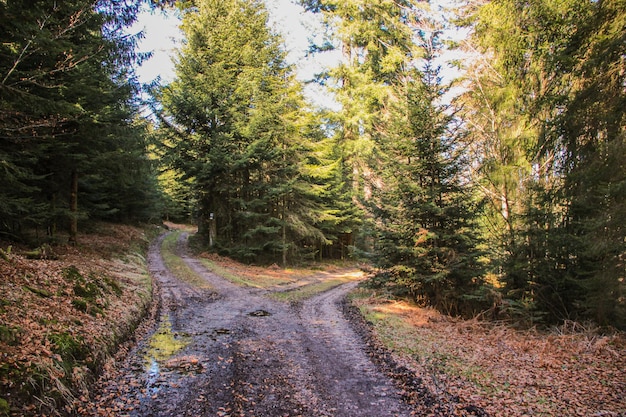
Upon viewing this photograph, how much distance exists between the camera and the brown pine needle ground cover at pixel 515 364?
538 cm

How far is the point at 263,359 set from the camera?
7234mm

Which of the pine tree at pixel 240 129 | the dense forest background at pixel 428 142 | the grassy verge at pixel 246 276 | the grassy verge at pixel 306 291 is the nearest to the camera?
the dense forest background at pixel 428 142

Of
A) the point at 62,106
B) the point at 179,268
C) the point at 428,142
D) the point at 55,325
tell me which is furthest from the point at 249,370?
the point at 179,268

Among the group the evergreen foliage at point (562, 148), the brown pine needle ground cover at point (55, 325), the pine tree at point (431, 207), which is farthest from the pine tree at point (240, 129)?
the evergreen foliage at point (562, 148)

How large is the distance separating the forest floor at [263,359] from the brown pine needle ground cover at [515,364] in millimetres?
31

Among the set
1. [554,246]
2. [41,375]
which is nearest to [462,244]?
[554,246]

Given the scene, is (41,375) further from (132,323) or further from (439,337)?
(439,337)

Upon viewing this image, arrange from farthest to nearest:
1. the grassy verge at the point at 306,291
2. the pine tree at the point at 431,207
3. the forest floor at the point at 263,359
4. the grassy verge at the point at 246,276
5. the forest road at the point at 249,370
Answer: the grassy verge at the point at 246,276 → the grassy verge at the point at 306,291 → the pine tree at the point at 431,207 → the forest road at the point at 249,370 → the forest floor at the point at 263,359

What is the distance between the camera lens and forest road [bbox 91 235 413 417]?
17.5ft

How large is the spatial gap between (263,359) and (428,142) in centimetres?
846

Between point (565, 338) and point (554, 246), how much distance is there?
7.69 feet

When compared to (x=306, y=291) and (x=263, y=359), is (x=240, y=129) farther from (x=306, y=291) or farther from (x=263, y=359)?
(x=263, y=359)

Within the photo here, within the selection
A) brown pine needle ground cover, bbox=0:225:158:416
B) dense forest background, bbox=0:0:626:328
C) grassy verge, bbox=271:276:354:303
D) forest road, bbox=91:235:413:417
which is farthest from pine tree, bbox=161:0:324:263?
brown pine needle ground cover, bbox=0:225:158:416

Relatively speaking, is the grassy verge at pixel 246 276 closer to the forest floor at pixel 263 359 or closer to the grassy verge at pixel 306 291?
the grassy verge at pixel 306 291
